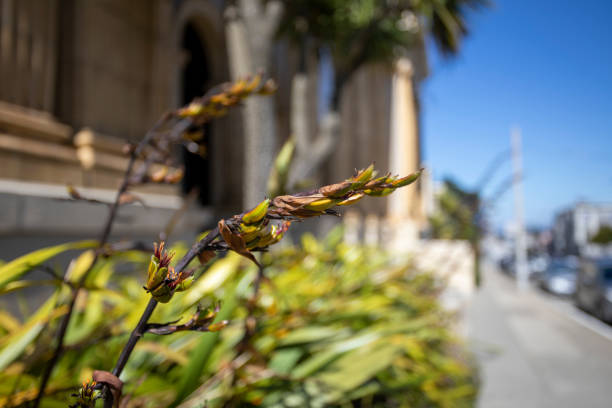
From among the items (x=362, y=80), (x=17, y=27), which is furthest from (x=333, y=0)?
(x=362, y=80)

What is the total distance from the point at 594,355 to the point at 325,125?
3.74 meters

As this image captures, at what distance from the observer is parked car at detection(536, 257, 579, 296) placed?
1612 centimetres

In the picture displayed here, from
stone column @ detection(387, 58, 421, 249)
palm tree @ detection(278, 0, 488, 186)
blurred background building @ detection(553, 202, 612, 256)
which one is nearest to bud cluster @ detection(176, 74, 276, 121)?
palm tree @ detection(278, 0, 488, 186)

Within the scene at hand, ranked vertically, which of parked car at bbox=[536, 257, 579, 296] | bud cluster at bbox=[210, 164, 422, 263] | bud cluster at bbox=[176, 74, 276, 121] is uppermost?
bud cluster at bbox=[176, 74, 276, 121]

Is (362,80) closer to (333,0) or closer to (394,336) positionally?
(333,0)

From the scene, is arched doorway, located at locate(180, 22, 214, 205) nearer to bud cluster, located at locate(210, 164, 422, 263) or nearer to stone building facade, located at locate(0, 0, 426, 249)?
stone building facade, located at locate(0, 0, 426, 249)

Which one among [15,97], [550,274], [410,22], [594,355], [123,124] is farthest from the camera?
[550,274]

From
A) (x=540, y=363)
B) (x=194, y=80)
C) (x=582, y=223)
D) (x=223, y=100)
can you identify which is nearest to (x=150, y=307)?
(x=223, y=100)

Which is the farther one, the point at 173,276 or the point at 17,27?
the point at 17,27

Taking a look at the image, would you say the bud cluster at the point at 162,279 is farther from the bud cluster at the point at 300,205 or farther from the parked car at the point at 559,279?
the parked car at the point at 559,279

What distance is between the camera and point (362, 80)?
15.1 metres

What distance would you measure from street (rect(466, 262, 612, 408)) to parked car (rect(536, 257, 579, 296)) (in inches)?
493

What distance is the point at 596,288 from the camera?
1041 cm

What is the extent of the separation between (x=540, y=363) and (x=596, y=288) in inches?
357
